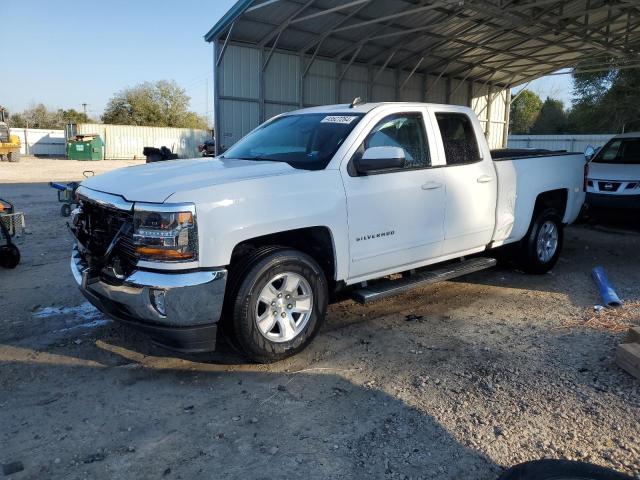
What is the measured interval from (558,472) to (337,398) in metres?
1.52

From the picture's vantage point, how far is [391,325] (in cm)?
489

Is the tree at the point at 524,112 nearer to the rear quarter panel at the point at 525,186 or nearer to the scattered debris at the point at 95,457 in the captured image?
the rear quarter panel at the point at 525,186

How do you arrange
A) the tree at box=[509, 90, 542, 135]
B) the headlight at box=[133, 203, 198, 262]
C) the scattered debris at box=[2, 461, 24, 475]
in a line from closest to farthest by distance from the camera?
the scattered debris at box=[2, 461, 24, 475] → the headlight at box=[133, 203, 198, 262] → the tree at box=[509, 90, 542, 135]

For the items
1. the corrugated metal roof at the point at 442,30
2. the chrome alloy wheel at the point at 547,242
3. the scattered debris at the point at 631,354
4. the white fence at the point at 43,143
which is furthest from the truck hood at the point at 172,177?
the white fence at the point at 43,143

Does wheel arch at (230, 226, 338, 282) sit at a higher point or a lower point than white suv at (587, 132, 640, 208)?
lower

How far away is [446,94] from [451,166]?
16295mm

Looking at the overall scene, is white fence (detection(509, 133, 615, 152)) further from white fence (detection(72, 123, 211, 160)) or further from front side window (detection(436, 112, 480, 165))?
front side window (detection(436, 112, 480, 165))

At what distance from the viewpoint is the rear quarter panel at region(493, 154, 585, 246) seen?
5688 millimetres

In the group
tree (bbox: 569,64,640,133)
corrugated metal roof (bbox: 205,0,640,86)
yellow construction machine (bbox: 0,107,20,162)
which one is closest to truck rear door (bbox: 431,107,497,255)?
corrugated metal roof (bbox: 205,0,640,86)

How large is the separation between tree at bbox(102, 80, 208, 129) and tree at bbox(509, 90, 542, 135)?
37.0 meters

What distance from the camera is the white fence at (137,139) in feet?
133

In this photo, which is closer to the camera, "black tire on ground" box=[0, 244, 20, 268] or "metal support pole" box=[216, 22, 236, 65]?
"black tire on ground" box=[0, 244, 20, 268]

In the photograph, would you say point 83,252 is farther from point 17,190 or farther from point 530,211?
point 17,190

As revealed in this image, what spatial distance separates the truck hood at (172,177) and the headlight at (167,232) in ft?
0.32
